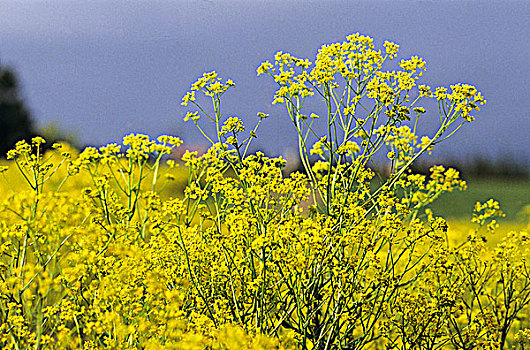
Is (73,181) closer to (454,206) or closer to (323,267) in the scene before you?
(323,267)

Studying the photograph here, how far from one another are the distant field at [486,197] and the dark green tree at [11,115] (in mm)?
16150

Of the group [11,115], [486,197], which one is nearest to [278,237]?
[486,197]

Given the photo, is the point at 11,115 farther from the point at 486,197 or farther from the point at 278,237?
the point at 278,237

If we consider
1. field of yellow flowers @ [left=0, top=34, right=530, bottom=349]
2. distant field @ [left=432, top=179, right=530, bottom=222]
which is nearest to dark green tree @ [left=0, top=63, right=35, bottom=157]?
distant field @ [left=432, top=179, right=530, bottom=222]

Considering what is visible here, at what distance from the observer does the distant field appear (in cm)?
1808

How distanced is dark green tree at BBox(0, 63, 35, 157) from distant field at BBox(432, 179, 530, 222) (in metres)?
16.1

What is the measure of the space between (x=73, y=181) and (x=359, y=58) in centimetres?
802

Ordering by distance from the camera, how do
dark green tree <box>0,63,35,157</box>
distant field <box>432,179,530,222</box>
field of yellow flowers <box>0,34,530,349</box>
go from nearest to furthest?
field of yellow flowers <box>0,34,530,349</box>
distant field <box>432,179,530,222</box>
dark green tree <box>0,63,35,157</box>

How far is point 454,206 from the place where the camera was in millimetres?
18953

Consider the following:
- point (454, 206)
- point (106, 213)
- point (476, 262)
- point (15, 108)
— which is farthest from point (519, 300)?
point (15, 108)

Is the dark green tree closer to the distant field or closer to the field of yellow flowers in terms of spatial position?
the distant field

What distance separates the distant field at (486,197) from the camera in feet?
59.3

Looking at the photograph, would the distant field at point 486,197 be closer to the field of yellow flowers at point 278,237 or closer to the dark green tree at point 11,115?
the field of yellow flowers at point 278,237

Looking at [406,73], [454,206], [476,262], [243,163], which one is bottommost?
[454,206]
